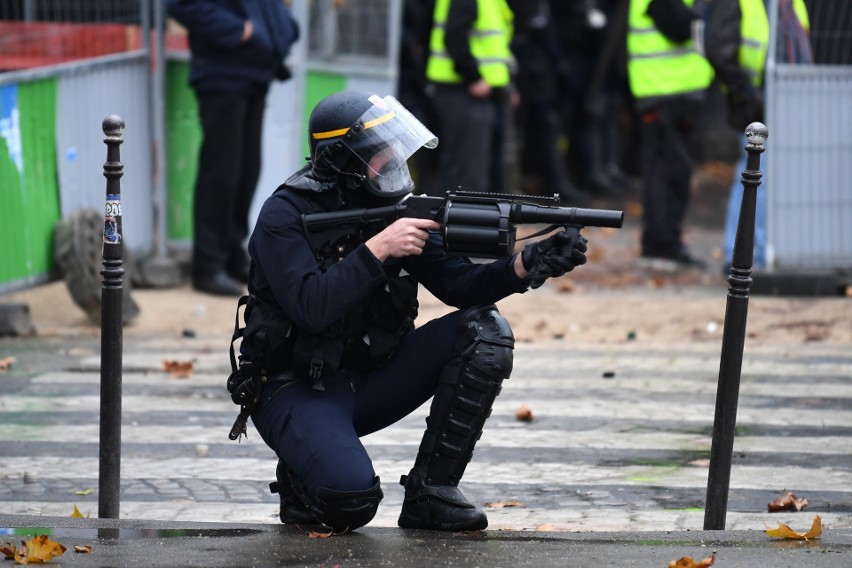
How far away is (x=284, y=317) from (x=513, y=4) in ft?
27.8

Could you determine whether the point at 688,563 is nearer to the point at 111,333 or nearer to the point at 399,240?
the point at 399,240

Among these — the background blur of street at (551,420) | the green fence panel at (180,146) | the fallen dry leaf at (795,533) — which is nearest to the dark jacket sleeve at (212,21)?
the green fence panel at (180,146)

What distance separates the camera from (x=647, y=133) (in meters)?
10.2

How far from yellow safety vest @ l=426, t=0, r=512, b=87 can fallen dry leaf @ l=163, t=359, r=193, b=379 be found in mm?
4018

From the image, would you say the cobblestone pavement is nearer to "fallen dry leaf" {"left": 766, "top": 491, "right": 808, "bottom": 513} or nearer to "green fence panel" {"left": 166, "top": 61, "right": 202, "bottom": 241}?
"fallen dry leaf" {"left": 766, "top": 491, "right": 808, "bottom": 513}

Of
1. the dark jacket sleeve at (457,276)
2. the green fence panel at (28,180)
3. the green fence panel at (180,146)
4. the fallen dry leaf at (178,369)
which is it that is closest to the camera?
the dark jacket sleeve at (457,276)

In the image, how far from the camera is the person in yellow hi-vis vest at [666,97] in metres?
9.73

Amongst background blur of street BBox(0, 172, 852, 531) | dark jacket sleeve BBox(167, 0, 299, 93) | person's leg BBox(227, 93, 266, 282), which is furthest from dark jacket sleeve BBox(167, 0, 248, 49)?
background blur of street BBox(0, 172, 852, 531)

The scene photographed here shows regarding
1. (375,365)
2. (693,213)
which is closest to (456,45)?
(693,213)

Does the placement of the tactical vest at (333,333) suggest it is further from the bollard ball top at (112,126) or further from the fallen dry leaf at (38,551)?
the fallen dry leaf at (38,551)

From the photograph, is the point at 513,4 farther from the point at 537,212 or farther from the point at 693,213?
the point at 537,212

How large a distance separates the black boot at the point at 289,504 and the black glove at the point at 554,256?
0.96 meters

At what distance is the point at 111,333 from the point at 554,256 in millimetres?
1376

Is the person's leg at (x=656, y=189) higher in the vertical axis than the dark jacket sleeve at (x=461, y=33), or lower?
lower
